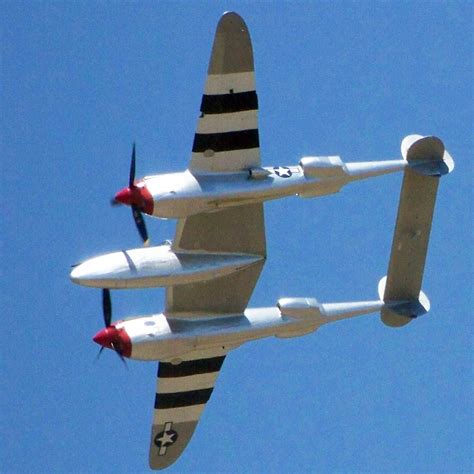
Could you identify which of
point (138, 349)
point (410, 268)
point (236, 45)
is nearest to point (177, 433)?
point (138, 349)

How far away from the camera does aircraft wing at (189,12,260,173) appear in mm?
45719

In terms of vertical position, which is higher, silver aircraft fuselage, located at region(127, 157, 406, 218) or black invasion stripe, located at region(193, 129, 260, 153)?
black invasion stripe, located at region(193, 129, 260, 153)

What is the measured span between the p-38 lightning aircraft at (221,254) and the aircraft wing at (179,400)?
34mm

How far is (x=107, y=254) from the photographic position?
46.9m

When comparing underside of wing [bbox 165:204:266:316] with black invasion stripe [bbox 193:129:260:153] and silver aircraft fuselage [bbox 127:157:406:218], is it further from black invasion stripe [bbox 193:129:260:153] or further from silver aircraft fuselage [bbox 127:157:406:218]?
black invasion stripe [bbox 193:129:260:153]

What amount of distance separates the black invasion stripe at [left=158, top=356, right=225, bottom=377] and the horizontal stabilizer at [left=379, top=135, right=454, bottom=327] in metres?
5.84

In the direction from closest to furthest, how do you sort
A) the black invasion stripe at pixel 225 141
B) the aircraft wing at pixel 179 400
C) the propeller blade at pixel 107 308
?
1. the black invasion stripe at pixel 225 141
2. the propeller blade at pixel 107 308
3. the aircraft wing at pixel 179 400

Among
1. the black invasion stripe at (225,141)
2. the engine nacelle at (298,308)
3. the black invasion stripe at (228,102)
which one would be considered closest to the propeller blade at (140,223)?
the black invasion stripe at (225,141)

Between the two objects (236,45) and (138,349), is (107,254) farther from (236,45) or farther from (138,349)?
(236,45)

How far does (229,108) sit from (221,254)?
480 centimetres

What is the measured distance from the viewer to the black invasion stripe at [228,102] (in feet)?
152

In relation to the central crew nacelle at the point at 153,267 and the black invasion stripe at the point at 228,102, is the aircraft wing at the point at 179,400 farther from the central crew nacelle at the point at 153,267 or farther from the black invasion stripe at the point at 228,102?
the black invasion stripe at the point at 228,102

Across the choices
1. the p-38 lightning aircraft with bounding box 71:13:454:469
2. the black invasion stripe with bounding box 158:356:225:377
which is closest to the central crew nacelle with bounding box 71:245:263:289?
the p-38 lightning aircraft with bounding box 71:13:454:469

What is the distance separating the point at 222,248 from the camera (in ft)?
159
